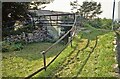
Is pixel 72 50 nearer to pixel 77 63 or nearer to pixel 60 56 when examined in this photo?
pixel 60 56

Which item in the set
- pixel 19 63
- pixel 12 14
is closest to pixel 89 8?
pixel 12 14

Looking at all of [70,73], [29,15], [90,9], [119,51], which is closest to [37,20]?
[29,15]

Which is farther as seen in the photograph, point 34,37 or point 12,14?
point 12,14

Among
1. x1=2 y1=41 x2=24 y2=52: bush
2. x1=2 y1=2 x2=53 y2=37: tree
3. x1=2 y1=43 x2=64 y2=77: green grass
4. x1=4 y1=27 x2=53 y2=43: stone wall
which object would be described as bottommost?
x1=2 y1=43 x2=64 y2=77: green grass

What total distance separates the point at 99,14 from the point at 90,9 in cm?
114

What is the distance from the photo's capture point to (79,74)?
19.9ft

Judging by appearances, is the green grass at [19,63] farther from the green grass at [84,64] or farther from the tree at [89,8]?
the tree at [89,8]

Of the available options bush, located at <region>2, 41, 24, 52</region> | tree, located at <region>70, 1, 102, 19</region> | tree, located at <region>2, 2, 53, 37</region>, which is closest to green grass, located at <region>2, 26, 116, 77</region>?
bush, located at <region>2, 41, 24, 52</region>

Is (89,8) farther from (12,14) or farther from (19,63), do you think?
(19,63)

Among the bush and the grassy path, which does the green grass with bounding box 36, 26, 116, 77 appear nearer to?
the grassy path

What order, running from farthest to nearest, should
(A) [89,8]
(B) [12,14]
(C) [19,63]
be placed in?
(A) [89,8] → (B) [12,14] → (C) [19,63]

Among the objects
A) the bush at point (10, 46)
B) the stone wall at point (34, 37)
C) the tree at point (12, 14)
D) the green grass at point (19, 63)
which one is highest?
the tree at point (12, 14)

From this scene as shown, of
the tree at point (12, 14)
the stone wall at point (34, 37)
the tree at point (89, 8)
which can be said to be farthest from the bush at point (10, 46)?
the tree at point (89, 8)

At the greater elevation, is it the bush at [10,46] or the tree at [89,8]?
the tree at [89,8]
